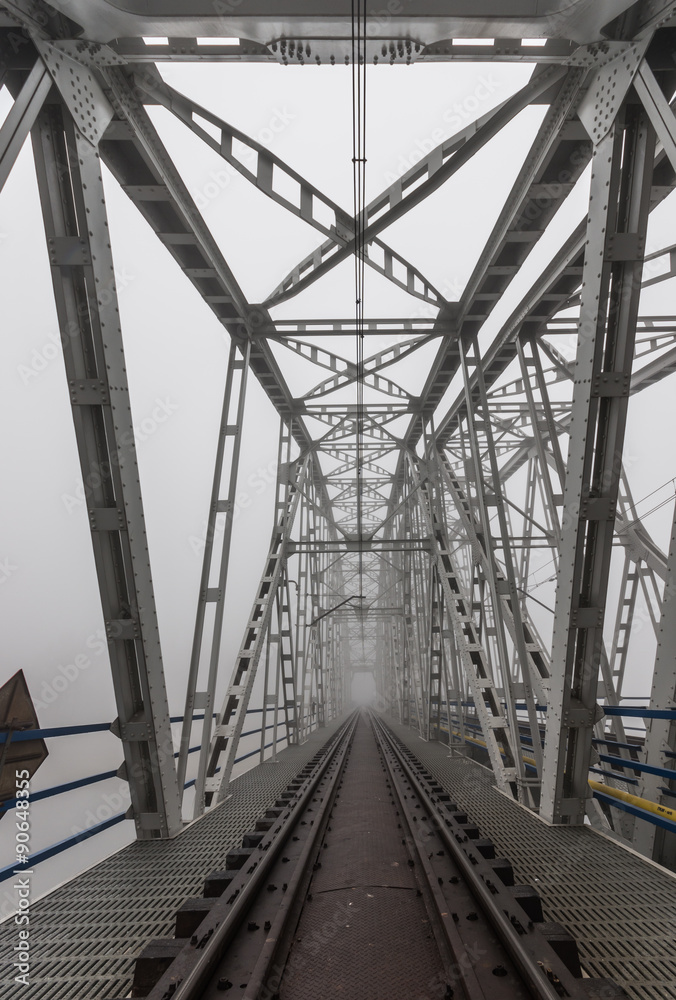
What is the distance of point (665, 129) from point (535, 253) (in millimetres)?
4213

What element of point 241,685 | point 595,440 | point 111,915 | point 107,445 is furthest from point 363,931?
point 241,685

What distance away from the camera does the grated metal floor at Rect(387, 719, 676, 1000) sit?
2758 mm

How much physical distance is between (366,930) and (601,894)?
176 cm

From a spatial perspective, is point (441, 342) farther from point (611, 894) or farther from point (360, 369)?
point (611, 894)

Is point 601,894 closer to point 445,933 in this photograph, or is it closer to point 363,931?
point 445,933

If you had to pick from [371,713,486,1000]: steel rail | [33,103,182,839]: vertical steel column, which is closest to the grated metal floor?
[371,713,486,1000]: steel rail

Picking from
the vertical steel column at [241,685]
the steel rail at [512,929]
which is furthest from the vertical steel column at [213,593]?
the steel rail at [512,929]

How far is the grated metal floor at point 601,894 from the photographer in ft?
9.05

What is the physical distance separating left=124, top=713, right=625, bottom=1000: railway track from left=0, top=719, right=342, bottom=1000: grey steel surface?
1.26 feet

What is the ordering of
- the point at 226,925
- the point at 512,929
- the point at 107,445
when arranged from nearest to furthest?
the point at 512,929 < the point at 226,925 < the point at 107,445

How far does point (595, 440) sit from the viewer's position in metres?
4.89

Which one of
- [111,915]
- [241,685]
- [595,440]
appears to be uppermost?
[595,440]

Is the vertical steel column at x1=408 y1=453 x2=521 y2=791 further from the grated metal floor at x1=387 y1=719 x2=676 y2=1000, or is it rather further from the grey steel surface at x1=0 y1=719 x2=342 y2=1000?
the grey steel surface at x1=0 y1=719 x2=342 y2=1000

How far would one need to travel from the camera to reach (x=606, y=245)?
4.59 meters
